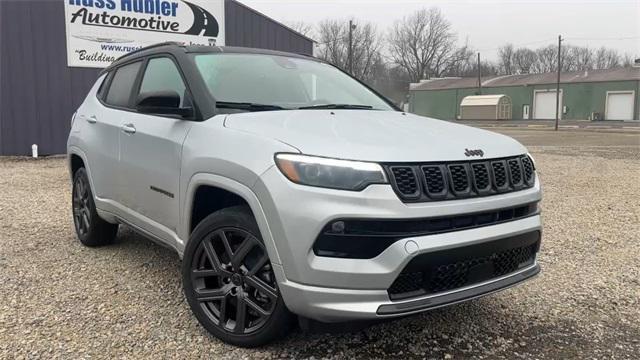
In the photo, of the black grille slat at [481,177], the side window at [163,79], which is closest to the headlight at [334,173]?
the black grille slat at [481,177]

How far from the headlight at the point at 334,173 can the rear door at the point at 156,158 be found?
1040 millimetres

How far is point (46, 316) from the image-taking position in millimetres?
3336

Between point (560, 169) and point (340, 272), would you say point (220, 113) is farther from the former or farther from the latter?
point (560, 169)

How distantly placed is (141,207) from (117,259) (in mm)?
1064

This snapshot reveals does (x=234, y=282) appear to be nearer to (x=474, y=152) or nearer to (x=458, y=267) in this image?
(x=458, y=267)

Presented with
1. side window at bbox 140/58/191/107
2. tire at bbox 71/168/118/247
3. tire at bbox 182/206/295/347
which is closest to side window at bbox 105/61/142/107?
side window at bbox 140/58/191/107

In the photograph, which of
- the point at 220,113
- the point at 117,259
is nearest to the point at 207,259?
the point at 220,113

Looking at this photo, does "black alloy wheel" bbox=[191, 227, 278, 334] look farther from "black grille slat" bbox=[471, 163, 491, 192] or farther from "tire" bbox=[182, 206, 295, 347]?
"black grille slat" bbox=[471, 163, 491, 192]

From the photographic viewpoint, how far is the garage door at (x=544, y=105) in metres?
55.3

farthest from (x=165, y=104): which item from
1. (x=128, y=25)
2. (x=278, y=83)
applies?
(x=128, y=25)

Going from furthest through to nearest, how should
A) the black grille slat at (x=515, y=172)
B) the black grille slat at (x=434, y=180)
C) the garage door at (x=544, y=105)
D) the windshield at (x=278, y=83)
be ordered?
the garage door at (x=544, y=105)
the windshield at (x=278, y=83)
the black grille slat at (x=515, y=172)
the black grille slat at (x=434, y=180)

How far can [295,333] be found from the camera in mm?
3082

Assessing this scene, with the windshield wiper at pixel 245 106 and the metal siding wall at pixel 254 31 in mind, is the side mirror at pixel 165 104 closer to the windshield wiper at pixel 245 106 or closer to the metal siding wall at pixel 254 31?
the windshield wiper at pixel 245 106

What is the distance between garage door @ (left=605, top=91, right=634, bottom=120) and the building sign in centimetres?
4777
